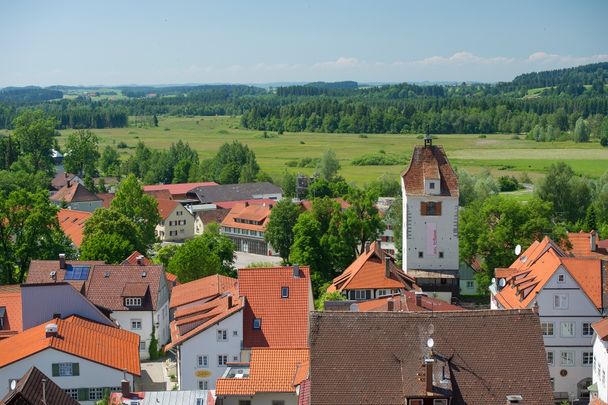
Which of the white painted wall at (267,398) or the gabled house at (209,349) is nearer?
the white painted wall at (267,398)

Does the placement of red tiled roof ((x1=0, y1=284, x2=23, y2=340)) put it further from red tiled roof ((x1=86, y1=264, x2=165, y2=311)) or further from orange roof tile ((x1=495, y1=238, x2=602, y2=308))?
orange roof tile ((x1=495, y1=238, x2=602, y2=308))

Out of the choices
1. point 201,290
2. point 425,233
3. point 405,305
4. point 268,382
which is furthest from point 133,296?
point 425,233

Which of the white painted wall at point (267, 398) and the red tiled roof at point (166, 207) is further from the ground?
the white painted wall at point (267, 398)

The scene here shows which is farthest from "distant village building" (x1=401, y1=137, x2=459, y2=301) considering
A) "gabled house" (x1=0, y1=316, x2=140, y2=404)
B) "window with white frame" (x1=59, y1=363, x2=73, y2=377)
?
"window with white frame" (x1=59, y1=363, x2=73, y2=377)

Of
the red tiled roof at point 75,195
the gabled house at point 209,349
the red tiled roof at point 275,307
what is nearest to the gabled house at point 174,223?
the red tiled roof at point 75,195

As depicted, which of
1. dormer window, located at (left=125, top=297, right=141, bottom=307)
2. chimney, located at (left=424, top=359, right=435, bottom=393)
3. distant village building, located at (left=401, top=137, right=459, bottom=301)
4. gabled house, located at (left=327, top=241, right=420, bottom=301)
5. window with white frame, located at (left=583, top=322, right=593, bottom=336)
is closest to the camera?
chimney, located at (left=424, top=359, right=435, bottom=393)

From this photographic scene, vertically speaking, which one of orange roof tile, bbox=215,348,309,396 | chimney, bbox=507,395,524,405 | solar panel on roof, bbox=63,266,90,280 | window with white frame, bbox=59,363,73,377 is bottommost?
window with white frame, bbox=59,363,73,377

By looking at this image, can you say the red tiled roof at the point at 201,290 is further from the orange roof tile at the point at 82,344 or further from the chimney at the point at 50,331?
the chimney at the point at 50,331
